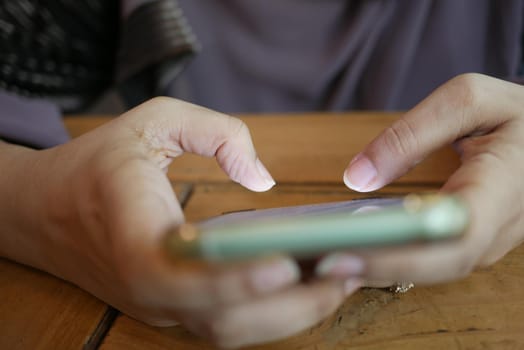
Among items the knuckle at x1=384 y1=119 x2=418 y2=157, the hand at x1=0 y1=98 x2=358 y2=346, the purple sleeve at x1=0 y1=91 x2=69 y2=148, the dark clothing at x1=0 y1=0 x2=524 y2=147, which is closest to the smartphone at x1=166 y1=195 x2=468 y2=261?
the hand at x1=0 y1=98 x2=358 y2=346

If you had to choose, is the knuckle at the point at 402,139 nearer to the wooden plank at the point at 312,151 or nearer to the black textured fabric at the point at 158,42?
the wooden plank at the point at 312,151

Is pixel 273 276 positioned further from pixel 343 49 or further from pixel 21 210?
pixel 343 49

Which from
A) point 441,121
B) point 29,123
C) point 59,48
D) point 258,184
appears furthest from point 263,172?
point 59,48

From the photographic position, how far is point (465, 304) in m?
0.25

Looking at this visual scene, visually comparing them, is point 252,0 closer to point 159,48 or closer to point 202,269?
point 159,48

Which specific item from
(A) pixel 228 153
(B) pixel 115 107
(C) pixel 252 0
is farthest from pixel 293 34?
(B) pixel 115 107

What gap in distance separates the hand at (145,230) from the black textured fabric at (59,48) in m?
0.22

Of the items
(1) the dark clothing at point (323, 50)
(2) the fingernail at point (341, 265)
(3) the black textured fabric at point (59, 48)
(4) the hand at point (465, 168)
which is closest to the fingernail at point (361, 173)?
(4) the hand at point (465, 168)

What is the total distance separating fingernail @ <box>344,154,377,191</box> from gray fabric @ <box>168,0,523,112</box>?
26cm

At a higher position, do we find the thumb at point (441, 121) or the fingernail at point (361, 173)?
the thumb at point (441, 121)

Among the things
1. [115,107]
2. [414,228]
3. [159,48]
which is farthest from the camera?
[115,107]

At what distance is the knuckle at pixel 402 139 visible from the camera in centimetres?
26

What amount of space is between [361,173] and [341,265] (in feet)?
0.42

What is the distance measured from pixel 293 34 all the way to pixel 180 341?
409 millimetres
